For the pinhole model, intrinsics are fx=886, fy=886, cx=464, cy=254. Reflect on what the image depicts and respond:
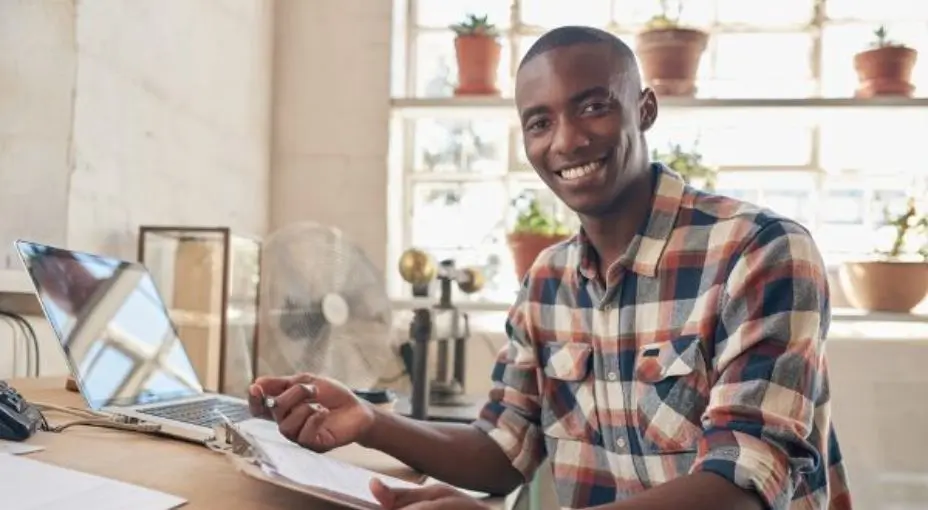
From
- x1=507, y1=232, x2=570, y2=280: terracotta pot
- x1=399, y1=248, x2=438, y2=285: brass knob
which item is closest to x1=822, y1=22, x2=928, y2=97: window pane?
x1=507, y1=232, x2=570, y2=280: terracotta pot

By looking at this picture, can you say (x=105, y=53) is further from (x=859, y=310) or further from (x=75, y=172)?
(x=859, y=310)

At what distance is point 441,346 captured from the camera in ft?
6.83

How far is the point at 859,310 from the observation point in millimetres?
2408

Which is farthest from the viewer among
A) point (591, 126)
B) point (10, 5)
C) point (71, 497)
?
point (10, 5)

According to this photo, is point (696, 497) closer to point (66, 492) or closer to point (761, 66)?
point (66, 492)

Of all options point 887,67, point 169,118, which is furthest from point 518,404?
point 887,67

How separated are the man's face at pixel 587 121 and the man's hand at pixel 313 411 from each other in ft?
1.33

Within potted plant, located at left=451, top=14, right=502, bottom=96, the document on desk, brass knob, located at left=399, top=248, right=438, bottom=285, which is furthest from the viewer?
potted plant, located at left=451, top=14, right=502, bottom=96

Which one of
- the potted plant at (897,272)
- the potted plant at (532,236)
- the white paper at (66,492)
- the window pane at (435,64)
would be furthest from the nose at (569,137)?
the window pane at (435,64)

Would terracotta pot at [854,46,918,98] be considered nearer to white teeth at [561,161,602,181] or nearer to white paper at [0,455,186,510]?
white teeth at [561,161,602,181]

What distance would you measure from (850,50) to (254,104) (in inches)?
69.6

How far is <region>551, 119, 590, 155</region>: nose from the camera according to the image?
1.17 metres

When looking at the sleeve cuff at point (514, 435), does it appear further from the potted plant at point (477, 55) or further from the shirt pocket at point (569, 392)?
the potted plant at point (477, 55)

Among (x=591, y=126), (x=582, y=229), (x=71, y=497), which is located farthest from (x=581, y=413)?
(x=71, y=497)
